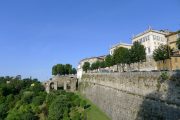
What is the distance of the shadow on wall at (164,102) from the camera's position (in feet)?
65.2

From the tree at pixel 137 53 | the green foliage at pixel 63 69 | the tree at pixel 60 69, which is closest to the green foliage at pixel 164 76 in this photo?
the tree at pixel 137 53

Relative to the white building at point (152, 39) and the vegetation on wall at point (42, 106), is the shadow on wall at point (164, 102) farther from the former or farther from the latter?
the white building at point (152, 39)

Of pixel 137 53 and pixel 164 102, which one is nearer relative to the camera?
pixel 164 102

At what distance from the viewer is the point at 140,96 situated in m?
26.3

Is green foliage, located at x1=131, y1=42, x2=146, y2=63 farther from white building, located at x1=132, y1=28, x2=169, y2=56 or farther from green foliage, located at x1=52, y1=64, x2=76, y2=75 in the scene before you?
green foliage, located at x1=52, y1=64, x2=76, y2=75

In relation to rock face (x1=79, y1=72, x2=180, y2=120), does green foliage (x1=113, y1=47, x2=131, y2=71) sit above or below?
above

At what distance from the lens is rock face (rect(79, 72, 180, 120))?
20438mm

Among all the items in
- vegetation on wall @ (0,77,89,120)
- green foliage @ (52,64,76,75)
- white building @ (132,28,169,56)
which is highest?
white building @ (132,28,169,56)

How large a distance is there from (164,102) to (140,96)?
198 inches

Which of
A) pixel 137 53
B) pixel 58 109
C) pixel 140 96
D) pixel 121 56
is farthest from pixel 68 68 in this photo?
pixel 140 96

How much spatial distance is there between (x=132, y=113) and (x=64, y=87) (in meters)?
50.9

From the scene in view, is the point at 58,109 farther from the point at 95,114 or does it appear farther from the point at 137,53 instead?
the point at 137,53

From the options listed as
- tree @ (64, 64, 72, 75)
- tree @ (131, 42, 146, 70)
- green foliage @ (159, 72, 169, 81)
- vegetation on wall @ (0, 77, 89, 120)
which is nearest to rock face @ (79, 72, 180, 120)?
green foliage @ (159, 72, 169, 81)

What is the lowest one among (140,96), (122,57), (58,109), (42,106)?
(42,106)
